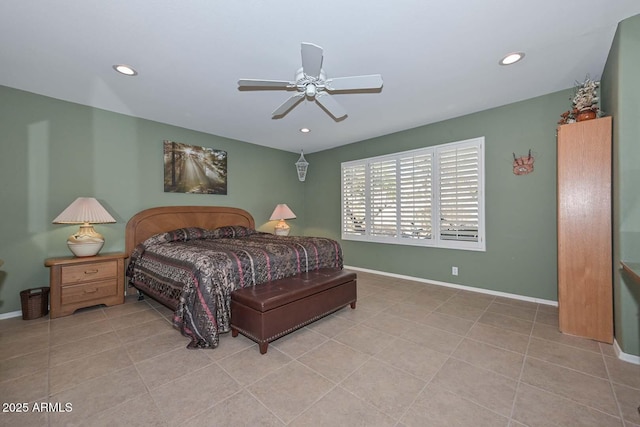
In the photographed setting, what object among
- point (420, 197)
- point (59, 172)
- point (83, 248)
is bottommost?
point (83, 248)

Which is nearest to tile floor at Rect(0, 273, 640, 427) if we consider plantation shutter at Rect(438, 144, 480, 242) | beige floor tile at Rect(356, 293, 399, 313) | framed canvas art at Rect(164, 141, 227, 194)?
beige floor tile at Rect(356, 293, 399, 313)

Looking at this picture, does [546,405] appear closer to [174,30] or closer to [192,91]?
[174,30]

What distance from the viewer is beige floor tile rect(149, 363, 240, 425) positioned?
1.58m

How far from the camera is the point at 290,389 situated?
70.2 inches

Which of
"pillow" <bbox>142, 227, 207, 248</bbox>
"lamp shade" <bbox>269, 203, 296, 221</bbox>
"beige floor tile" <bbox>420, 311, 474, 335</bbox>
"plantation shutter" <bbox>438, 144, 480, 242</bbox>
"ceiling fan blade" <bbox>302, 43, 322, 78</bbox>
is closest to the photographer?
"ceiling fan blade" <bbox>302, 43, 322, 78</bbox>

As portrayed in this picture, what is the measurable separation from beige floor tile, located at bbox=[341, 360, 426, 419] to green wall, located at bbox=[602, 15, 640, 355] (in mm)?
1749

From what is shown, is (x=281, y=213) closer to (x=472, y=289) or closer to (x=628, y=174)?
(x=472, y=289)

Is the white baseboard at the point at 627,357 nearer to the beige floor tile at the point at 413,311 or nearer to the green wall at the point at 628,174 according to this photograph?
the green wall at the point at 628,174

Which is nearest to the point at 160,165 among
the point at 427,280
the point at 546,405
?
the point at 427,280

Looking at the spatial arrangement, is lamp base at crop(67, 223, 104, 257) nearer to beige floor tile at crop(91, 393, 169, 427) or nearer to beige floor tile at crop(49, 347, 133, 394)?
beige floor tile at crop(49, 347, 133, 394)

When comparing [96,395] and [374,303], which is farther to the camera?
[374,303]

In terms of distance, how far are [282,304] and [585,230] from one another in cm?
286

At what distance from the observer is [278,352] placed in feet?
7.40

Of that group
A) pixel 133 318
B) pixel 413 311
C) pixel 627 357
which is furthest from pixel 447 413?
pixel 133 318
